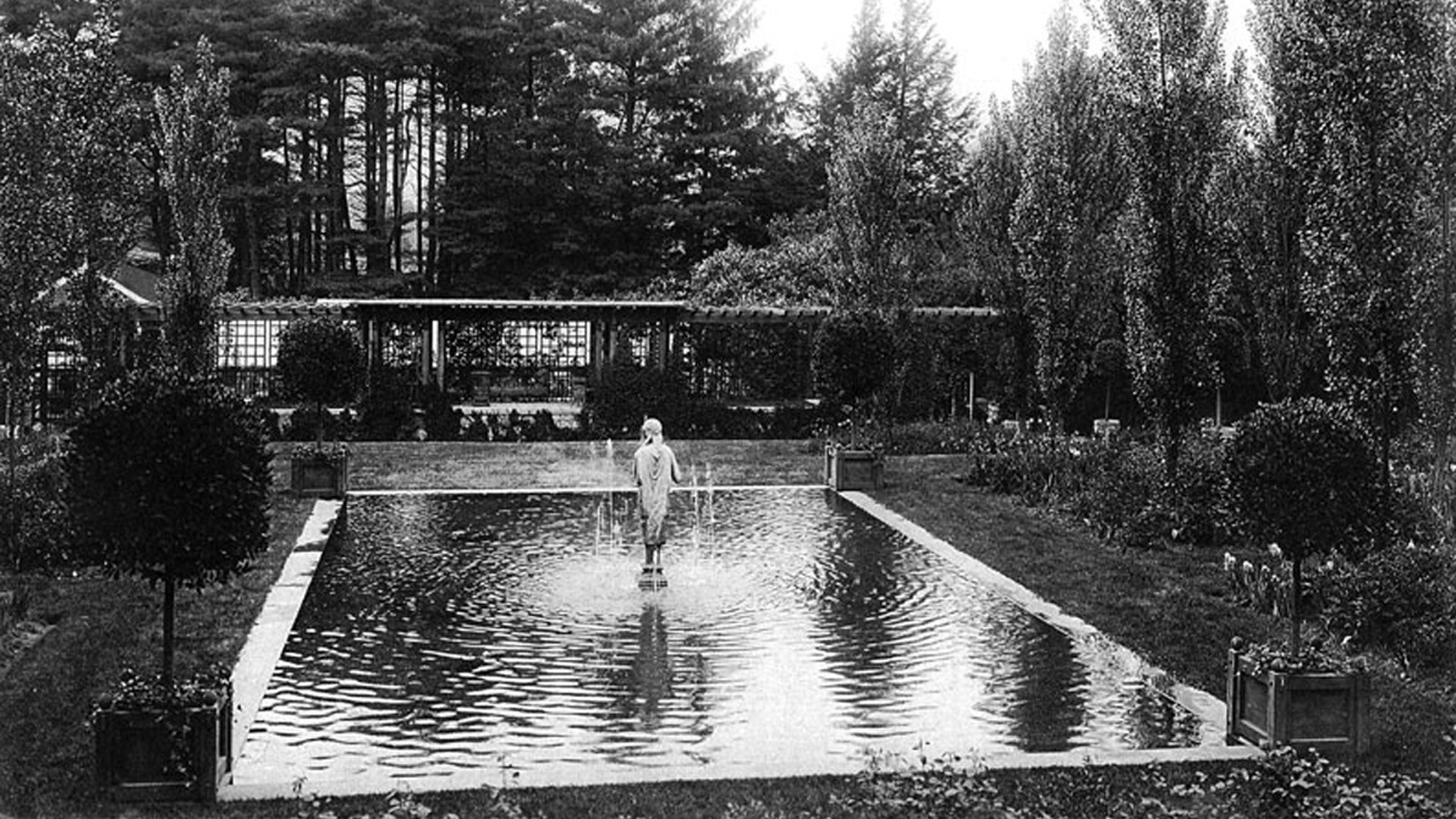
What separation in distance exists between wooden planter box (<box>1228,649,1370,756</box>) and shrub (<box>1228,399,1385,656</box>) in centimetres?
36

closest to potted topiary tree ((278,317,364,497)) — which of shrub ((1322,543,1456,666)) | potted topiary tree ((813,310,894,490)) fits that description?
potted topiary tree ((813,310,894,490))

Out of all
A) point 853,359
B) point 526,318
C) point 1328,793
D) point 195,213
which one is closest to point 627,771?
point 1328,793

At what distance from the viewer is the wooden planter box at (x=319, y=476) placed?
19031 millimetres

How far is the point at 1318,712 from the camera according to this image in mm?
8445

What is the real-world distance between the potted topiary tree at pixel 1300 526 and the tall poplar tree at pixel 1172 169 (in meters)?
8.55

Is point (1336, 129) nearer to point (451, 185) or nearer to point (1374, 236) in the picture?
point (1374, 236)

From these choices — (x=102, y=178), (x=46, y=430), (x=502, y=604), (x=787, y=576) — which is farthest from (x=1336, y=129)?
(x=46, y=430)

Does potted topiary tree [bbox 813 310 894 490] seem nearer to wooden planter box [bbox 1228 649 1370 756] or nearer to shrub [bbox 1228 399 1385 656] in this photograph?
shrub [bbox 1228 399 1385 656]

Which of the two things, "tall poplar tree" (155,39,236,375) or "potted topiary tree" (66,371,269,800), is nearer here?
"potted topiary tree" (66,371,269,800)

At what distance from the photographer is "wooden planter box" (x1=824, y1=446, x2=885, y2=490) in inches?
805

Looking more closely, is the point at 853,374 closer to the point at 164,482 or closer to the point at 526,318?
the point at 526,318

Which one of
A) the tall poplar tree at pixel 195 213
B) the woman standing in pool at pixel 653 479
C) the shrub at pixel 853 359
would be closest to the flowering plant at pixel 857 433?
the shrub at pixel 853 359

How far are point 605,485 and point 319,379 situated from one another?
14.6 ft

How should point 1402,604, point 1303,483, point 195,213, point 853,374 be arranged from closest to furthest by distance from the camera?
point 1303,483, point 1402,604, point 853,374, point 195,213
